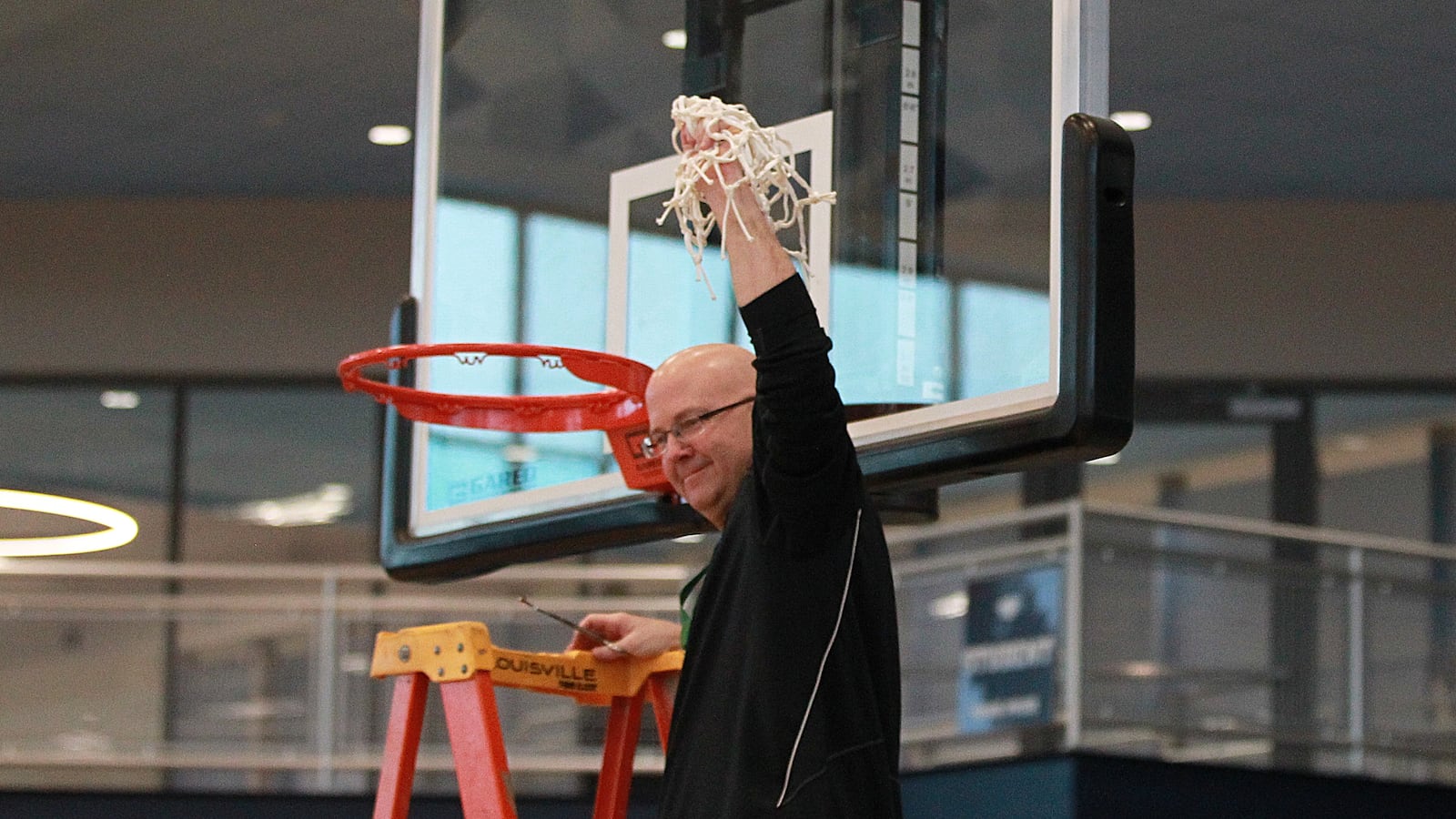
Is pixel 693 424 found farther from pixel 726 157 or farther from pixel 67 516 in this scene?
pixel 67 516

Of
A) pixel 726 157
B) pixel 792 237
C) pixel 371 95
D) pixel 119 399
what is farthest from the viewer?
pixel 119 399

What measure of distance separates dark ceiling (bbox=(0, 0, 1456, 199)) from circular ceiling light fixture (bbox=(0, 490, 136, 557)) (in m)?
1.73

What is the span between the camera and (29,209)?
11.2 meters

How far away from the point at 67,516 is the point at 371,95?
2.88 m

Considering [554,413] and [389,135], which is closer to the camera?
[554,413]

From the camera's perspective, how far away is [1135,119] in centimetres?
923

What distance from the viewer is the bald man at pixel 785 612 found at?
8.25 feet

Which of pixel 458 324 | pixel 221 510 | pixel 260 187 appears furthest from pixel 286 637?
pixel 458 324

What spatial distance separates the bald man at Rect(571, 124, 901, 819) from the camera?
2.51m

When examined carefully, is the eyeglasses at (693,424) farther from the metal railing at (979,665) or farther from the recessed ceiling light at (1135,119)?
the recessed ceiling light at (1135,119)

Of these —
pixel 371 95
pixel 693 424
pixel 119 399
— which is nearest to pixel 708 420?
pixel 693 424

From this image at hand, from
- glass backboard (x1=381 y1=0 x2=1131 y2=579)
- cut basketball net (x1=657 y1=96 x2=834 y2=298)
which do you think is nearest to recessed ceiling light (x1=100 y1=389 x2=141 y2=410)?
glass backboard (x1=381 y1=0 x2=1131 y2=579)

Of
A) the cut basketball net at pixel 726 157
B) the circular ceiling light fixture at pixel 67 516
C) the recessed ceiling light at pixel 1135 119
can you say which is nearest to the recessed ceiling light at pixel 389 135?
the circular ceiling light fixture at pixel 67 516

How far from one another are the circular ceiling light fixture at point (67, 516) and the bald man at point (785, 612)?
719 centimetres
